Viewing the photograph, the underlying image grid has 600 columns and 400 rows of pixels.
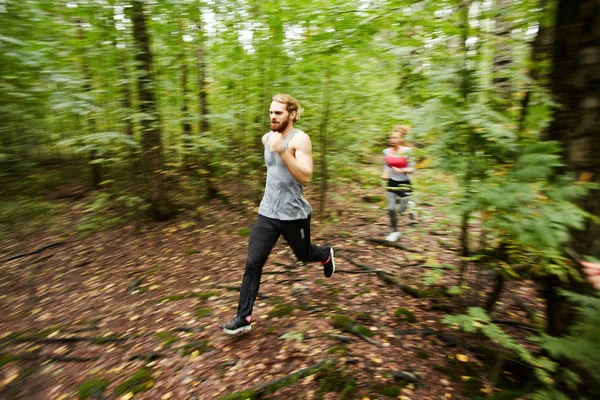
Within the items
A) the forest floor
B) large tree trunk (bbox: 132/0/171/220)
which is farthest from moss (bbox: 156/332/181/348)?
large tree trunk (bbox: 132/0/171/220)

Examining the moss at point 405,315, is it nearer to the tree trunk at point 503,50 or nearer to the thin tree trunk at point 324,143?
the tree trunk at point 503,50

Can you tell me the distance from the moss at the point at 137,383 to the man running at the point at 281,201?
0.83 m

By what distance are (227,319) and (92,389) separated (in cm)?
148

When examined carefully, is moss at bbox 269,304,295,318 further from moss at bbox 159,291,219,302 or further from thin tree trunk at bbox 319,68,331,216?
thin tree trunk at bbox 319,68,331,216

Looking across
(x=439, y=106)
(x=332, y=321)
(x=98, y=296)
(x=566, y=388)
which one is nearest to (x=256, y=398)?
(x=332, y=321)

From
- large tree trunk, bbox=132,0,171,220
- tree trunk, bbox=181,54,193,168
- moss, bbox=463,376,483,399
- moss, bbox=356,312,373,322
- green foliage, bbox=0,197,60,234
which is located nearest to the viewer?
moss, bbox=463,376,483,399

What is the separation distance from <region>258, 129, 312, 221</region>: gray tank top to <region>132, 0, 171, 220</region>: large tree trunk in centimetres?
304

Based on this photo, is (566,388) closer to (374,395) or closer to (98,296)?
(374,395)

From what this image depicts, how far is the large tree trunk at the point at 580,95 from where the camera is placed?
238cm

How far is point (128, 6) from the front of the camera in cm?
520

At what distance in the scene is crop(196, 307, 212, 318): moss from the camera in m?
4.19

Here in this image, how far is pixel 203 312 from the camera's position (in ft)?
14.0

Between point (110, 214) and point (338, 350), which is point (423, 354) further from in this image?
point (110, 214)

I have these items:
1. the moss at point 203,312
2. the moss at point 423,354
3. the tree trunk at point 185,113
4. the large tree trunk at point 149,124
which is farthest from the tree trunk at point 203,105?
the moss at point 423,354
